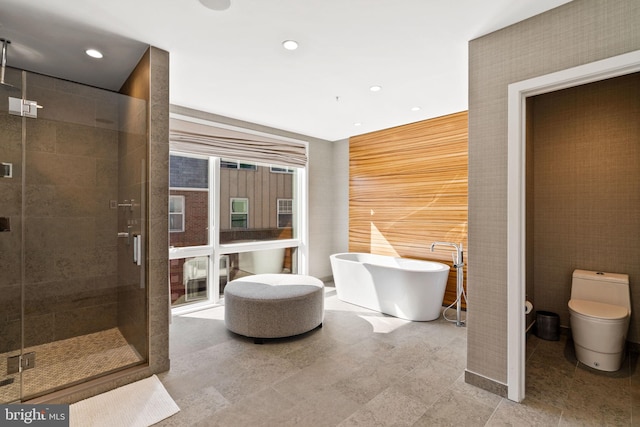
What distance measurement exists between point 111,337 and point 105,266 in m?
0.66

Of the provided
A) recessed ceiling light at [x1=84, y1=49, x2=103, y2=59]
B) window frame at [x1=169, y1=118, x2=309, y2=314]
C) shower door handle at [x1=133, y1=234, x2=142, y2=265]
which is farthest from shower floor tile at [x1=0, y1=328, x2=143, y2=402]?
recessed ceiling light at [x1=84, y1=49, x2=103, y2=59]

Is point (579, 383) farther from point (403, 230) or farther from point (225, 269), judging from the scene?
point (225, 269)

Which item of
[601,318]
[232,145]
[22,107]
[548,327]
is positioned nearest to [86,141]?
[22,107]

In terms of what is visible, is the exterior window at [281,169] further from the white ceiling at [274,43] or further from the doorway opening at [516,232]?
the doorway opening at [516,232]

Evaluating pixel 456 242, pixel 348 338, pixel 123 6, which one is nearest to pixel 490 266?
pixel 348 338

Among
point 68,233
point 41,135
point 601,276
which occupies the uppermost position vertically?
point 41,135

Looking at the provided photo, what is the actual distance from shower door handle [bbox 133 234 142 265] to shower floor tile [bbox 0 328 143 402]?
74 cm

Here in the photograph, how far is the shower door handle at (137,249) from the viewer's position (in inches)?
96.3

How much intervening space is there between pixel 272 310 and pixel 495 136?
7.67ft

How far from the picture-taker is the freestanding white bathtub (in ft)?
11.3

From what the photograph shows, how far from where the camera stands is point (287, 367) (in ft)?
8.16

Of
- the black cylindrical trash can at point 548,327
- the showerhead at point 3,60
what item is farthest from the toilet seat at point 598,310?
the showerhead at point 3,60

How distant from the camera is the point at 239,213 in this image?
14.3ft

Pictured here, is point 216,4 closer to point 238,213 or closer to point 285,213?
point 238,213
